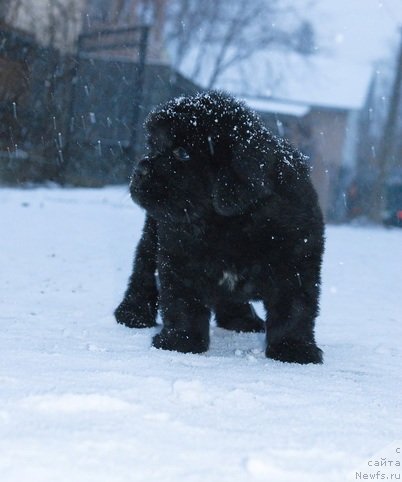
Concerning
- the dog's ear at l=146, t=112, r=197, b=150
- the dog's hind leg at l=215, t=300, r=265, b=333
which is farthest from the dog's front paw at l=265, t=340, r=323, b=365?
the dog's ear at l=146, t=112, r=197, b=150

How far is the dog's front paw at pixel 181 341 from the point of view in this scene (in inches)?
127

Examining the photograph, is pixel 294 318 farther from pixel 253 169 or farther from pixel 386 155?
pixel 386 155

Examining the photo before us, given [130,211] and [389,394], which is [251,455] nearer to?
[389,394]

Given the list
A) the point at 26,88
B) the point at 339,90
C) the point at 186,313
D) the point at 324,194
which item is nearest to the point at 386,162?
the point at 324,194

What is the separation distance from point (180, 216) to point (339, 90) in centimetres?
3293

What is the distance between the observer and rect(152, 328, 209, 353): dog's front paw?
324 centimetres

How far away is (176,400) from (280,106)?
2820cm

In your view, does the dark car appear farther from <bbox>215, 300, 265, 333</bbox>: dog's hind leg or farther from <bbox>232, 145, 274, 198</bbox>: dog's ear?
<bbox>232, 145, 274, 198</bbox>: dog's ear

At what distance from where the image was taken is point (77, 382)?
245 cm

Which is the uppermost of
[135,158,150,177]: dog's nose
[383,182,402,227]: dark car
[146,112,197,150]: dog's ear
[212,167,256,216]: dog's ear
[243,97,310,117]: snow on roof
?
[243,97,310,117]: snow on roof

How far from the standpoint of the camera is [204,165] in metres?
3.14

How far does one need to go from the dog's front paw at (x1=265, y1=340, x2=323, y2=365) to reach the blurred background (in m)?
1.22

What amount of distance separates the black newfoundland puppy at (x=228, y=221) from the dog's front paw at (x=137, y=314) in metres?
0.55

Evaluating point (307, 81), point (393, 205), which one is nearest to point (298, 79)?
point (307, 81)
